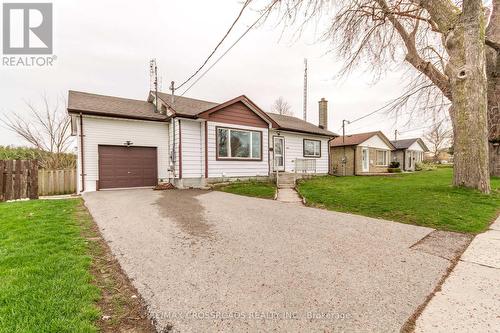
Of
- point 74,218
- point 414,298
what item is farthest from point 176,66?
point 414,298

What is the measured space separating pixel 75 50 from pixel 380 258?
1706cm

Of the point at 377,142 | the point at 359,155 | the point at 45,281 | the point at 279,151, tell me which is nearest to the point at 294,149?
the point at 279,151

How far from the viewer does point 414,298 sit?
2463 mm

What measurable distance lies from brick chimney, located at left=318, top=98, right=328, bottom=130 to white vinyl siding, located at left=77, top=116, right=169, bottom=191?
1350 centimetres

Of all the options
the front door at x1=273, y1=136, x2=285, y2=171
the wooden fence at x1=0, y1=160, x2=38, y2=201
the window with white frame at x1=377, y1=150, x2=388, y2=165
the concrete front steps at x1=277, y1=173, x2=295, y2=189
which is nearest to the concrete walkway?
the concrete front steps at x1=277, y1=173, x2=295, y2=189

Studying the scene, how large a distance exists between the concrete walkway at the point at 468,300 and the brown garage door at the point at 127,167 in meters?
11.8

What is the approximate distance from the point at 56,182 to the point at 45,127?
806 centimetres

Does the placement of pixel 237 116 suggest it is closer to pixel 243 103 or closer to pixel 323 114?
pixel 243 103

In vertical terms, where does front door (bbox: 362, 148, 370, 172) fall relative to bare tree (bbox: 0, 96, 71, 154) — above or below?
below

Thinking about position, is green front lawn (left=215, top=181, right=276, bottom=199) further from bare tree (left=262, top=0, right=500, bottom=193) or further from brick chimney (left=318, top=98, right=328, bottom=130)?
brick chimney (left=318, top=98, right=328, bottom=130)

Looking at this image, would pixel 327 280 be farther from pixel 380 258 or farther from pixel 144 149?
pixel 144 149

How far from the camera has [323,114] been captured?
21.1 meters

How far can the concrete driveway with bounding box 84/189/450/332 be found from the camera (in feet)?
6.97

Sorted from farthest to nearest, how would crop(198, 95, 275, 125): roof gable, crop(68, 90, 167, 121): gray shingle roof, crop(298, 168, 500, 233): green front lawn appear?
crop(198, 95, 275, 125): roof gable → crop(68, 90, 167, 121): gray shingle roof → crop(298, 168, 500, 233): green front lawn
